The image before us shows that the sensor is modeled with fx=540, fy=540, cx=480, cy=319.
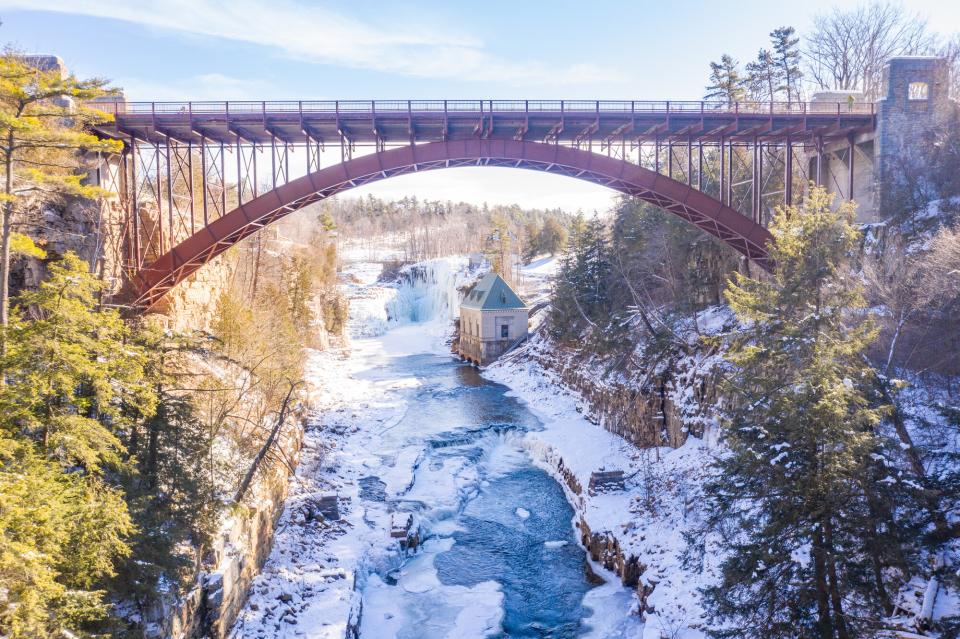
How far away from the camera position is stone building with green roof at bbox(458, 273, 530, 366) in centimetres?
3951

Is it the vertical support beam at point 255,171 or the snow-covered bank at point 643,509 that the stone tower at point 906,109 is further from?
the vertical support beam at point 255,171

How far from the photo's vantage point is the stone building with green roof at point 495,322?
3951cm

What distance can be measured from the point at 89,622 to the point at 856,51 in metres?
43.2

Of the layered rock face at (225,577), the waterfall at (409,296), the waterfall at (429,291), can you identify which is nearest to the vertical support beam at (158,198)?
the layered rock face at (225,577)

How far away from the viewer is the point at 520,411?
1057 inches

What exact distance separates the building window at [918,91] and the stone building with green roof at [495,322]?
Answer: 25.3 meters

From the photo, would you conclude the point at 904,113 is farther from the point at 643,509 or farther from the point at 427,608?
the point at 427,608

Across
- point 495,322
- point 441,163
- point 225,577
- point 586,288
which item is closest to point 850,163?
point 586,288

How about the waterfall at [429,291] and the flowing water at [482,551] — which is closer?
the flowing water at [482,551]

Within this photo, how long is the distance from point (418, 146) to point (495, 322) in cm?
2101

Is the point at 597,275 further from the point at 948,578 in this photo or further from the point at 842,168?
the point at 948,578

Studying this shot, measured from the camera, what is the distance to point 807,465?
7.63 meters

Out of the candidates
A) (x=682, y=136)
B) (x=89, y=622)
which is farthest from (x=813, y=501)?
(x=682, y=136)

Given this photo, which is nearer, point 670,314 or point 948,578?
point 948,578
